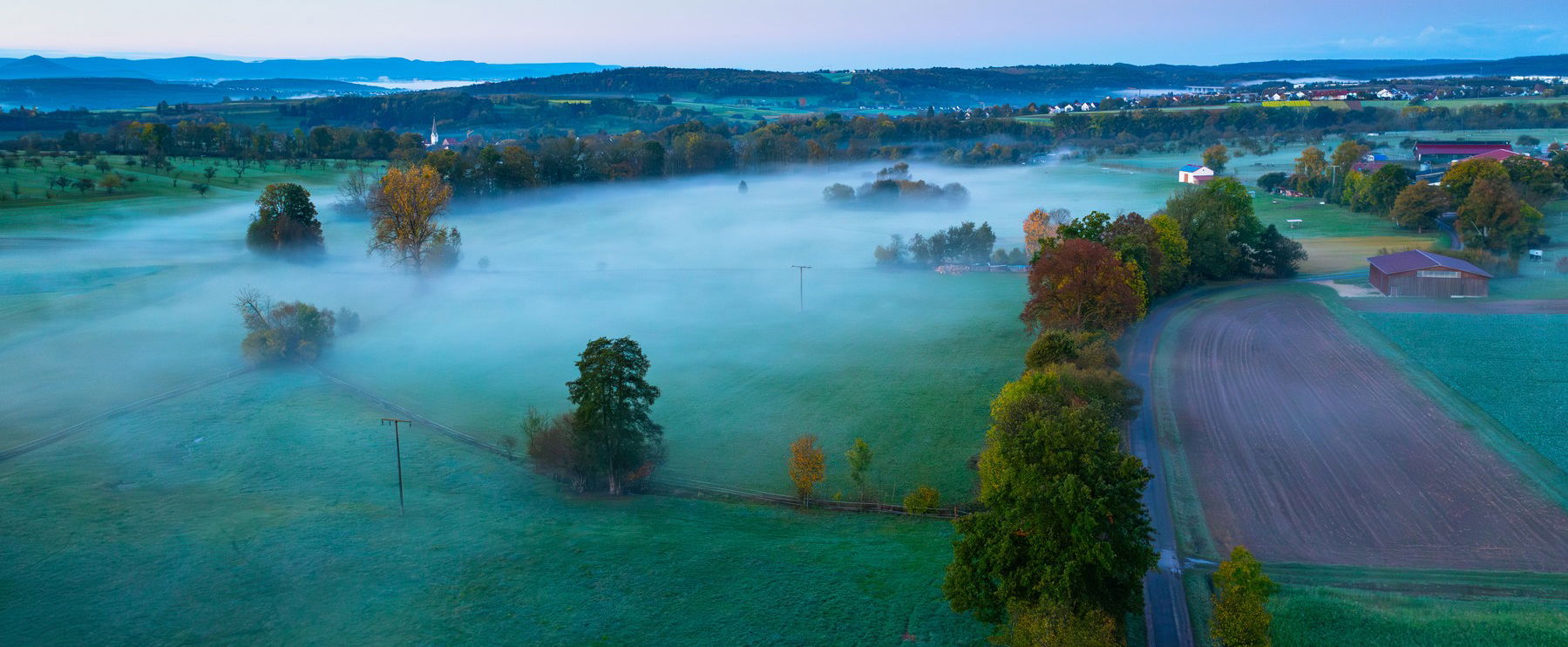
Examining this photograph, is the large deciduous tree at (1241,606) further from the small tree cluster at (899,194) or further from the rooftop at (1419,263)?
the small tree cluster at (899,194)

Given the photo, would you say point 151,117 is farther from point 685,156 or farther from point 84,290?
point 84,290

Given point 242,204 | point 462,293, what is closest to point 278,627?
point 462,293

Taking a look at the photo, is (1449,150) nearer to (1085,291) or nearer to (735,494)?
(1085,291)

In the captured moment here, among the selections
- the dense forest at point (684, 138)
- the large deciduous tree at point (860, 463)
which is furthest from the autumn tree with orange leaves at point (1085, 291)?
the dense forest at point (684, 138)

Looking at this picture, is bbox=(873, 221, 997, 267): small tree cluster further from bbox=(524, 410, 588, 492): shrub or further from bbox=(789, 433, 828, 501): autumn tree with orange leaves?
bbox=(524, 410, 588, 492): shrub

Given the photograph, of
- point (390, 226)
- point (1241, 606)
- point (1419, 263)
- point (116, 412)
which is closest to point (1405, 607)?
point (1241, 606)

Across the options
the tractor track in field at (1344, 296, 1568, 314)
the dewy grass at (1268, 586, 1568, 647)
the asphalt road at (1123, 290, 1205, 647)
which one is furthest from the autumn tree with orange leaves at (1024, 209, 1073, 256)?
the dewy grass at (1268, 586, 1568, 647)
